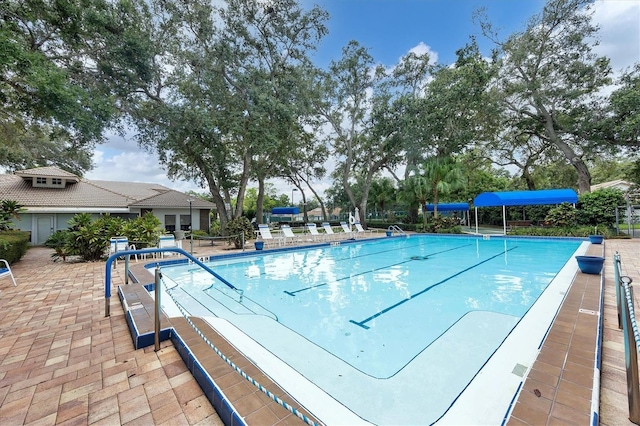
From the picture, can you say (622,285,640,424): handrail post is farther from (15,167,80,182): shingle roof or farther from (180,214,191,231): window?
(15,167,80,182): shingle roof

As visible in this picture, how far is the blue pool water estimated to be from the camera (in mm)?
3816

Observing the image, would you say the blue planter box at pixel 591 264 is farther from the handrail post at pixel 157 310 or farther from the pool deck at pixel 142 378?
the handrail post at pixel 157 310

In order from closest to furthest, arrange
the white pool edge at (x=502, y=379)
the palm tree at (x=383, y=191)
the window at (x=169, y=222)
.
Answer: the white pool edge at (x=502, y=379), the window at (x=169, y=222), the palm tree at (x=383, y=191)

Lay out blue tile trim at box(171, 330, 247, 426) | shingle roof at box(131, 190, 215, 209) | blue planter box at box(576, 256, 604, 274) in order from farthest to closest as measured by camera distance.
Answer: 1. shingle roof at box(131, 190, 215, 209)
2. blue planter box at box(576, 256, 604, 274)
3. blue tile trim at box(171, 330, 247, 426)

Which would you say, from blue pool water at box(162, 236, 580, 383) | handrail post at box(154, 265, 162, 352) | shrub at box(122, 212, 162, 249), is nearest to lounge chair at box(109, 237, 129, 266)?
shrub at box(122, 212, 162, 249)

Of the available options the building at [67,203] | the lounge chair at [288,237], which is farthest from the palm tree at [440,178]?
the building at [67,203]

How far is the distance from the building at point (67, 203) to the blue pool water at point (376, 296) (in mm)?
12158

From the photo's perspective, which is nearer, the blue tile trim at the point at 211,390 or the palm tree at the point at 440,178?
the blue tile trim at the point at 211,390

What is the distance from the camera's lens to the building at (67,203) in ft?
50.5

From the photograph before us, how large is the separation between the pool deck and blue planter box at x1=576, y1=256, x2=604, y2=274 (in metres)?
1.89

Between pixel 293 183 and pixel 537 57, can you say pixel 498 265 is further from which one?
pixel 293 183

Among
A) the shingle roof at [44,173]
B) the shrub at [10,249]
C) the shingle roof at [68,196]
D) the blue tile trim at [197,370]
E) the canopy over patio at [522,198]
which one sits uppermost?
the shingle roof at [44,173]

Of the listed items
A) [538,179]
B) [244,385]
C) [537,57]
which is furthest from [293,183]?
[244,385]

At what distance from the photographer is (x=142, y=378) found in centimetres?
246
